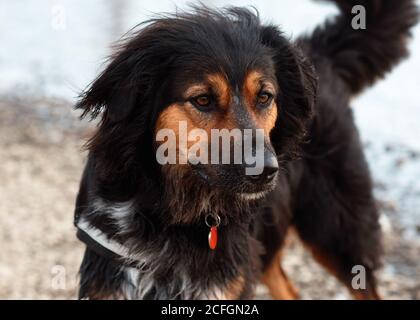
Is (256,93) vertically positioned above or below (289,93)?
below

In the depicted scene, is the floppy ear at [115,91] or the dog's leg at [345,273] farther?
the dog's leg at [345,273]

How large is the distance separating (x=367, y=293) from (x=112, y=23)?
29.4 feet

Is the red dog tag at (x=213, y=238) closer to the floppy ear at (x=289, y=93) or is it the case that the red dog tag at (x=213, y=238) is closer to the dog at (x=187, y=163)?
the dog at (x=187, y=163)

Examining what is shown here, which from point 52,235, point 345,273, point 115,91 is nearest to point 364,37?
point 345,273

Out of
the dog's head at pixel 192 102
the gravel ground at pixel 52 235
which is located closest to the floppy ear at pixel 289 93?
the dog's head at pixel 192 102

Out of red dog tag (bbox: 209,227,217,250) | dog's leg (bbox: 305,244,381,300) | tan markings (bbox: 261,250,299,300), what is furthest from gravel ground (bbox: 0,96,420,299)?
red dog tag (bbox: 209,227,217,250)

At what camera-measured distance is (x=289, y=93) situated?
377 cm

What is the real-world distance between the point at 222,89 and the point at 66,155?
4536mm

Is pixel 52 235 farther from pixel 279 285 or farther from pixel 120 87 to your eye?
pixel 120 87

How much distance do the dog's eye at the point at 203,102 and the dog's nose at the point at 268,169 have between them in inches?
15.4

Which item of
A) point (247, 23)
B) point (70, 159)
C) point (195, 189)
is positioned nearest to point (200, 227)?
point (195, 189)

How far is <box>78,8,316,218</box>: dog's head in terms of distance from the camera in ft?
10.4

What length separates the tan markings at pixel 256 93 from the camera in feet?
10.7

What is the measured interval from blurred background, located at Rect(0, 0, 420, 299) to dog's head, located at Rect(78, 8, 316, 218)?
43cm
